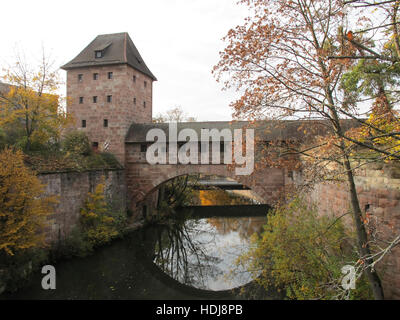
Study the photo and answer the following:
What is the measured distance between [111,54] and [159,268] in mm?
10949

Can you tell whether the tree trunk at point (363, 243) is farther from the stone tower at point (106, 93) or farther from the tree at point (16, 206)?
the stone tower at point (106, 93)

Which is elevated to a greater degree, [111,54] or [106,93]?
[111,54]

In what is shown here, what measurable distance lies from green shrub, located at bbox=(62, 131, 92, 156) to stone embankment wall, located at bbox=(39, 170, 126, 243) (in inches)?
47.7

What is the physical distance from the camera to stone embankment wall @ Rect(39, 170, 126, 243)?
9.80m

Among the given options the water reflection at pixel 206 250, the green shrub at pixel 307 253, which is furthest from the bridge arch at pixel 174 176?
the green shrub at pixel 307 253

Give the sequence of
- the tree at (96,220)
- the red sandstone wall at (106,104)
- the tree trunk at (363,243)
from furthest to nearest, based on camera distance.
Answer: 1. the red sandstone wall at (106,104)
2. the tree at (96,220)
3. the tree trunk at (363,243)

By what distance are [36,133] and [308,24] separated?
10.5 metres

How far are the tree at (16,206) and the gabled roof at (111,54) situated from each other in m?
8.00

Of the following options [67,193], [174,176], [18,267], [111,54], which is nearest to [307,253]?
[18,267]

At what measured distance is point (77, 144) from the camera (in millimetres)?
12438

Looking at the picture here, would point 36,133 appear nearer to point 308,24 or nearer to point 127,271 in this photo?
point 127,271

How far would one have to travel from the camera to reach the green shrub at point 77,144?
40.0 feet

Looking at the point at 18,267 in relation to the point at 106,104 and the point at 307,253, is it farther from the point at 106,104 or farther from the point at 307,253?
the point at 106,104

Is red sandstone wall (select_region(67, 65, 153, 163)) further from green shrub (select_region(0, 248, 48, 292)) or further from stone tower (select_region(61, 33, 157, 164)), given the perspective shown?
green shrub (select_region(0, 248, 48, 292))
